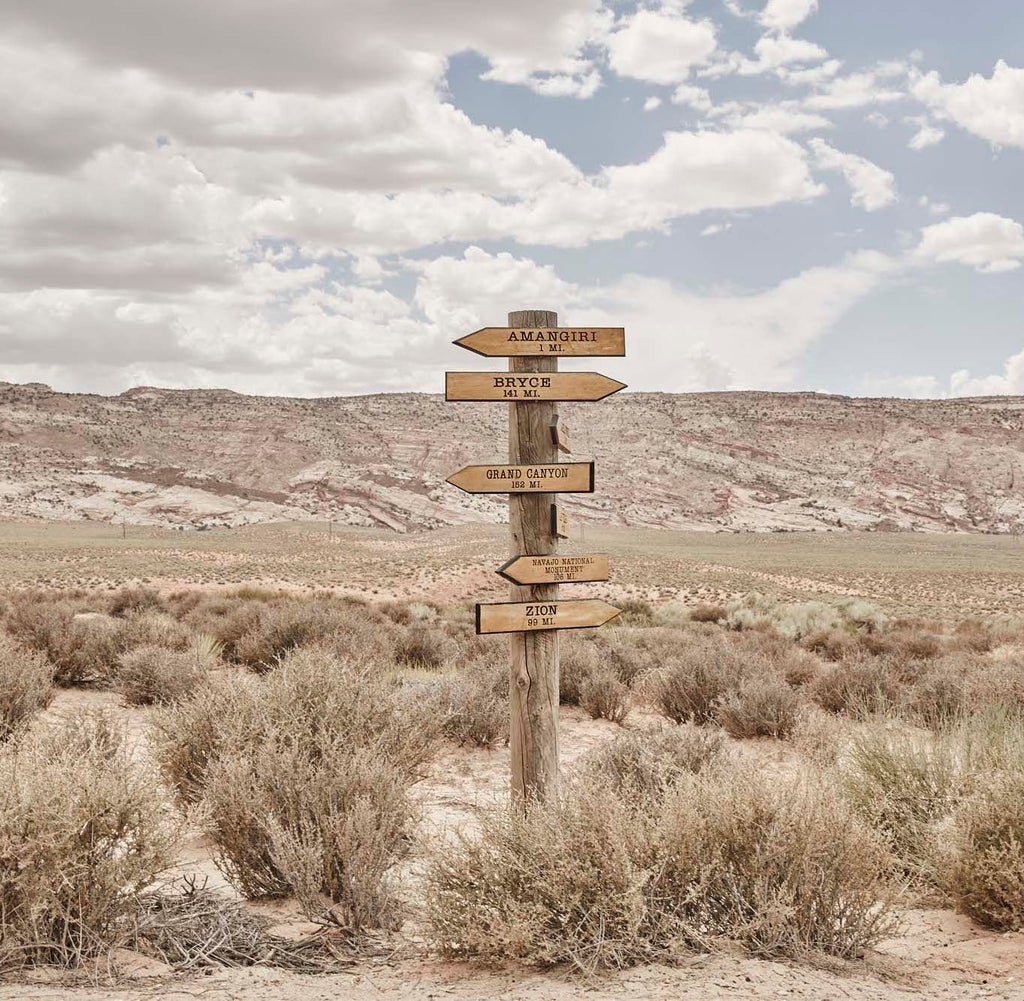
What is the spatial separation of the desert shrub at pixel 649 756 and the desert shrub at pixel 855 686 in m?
3.95

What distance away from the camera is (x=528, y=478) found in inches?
242

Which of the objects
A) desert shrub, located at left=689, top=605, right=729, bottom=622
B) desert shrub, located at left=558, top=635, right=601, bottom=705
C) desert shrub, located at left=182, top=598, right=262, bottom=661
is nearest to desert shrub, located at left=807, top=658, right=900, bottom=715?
desert shrub, located at left=558, top=635, right=601, bottom=705

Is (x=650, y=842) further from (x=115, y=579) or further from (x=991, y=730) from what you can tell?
(x=115, y=579)

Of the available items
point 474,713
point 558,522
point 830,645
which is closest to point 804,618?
point 830,645

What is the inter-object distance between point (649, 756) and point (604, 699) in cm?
410

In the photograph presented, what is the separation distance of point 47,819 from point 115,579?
31516mm

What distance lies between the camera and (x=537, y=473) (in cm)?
616

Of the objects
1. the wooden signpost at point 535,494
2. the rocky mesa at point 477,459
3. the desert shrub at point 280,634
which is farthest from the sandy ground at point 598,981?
the rocky mesa at point 477,459

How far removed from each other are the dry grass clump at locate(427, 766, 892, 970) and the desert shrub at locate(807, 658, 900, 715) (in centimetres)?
638

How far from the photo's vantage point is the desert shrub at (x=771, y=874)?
13.6 feet

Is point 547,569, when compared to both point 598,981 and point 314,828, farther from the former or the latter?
point 598,981

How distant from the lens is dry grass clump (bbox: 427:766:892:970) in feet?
13.4

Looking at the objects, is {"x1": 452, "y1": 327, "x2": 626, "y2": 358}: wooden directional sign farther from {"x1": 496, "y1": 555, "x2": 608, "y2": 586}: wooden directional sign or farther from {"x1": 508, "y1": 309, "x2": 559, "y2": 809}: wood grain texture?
{"x1": 496, "y1": 555, "x2": 608, "y2": 586}: wooden directional sign

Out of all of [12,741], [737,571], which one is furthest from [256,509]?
[12,741]
